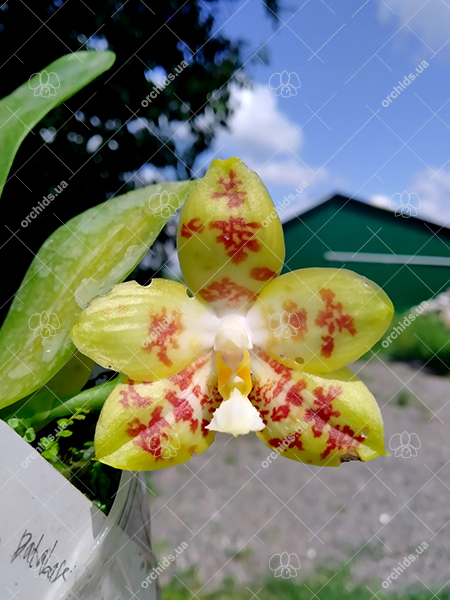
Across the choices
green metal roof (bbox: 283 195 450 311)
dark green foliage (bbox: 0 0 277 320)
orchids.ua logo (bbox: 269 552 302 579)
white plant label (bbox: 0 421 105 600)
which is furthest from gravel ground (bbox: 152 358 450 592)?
green metal roof (bbox: 283 195 450 311)

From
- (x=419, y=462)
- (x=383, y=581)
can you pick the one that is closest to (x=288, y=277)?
(x=383, y=581)

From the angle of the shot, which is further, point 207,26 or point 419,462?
point 419,462

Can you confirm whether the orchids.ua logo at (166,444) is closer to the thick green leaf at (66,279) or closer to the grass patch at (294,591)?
the thick green leaf at (66,279)

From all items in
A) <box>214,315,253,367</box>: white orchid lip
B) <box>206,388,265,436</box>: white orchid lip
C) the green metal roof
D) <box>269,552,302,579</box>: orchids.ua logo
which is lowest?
the green metal roof

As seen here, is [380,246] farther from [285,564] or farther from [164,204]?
[164,204]

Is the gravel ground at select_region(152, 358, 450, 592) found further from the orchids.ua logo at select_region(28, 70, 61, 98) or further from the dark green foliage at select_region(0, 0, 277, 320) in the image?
the orchids.ua logo at select_region(28, 70, 61, 98)

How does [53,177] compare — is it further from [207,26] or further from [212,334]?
[212,334]
